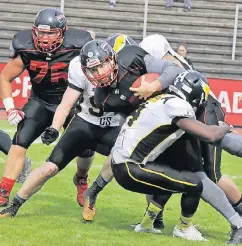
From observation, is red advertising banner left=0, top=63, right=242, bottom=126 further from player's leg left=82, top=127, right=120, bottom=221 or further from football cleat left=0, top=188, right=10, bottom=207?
player's leg left=82, top=127, right=120, bottom=221

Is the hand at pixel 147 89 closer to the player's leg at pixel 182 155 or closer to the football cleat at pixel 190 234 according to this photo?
the player's leg at pixel 182 155

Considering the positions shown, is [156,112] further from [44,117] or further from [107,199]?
[107,199]

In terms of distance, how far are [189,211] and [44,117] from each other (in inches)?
69.7

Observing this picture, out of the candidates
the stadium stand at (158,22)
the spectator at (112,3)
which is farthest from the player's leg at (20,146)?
the spectator at (112,3)

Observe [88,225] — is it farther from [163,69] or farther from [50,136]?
[163,69]

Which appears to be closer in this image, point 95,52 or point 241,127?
point 95,52

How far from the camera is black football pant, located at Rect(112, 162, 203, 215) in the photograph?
520cm

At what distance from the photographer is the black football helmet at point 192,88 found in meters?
5.13

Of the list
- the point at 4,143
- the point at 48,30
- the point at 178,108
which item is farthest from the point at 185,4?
the point at 178,108

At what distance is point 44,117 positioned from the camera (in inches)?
261

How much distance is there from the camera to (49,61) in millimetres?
6555

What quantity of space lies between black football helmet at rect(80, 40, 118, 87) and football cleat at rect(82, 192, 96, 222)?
41.7 inches

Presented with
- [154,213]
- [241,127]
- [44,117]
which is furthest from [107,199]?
[241,127]

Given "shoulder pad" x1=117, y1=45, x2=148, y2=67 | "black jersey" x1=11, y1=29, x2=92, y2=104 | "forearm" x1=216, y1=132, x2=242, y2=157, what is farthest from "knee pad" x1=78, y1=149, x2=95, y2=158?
"forearm" x1=216, y1=132, x2=242, y2=157
